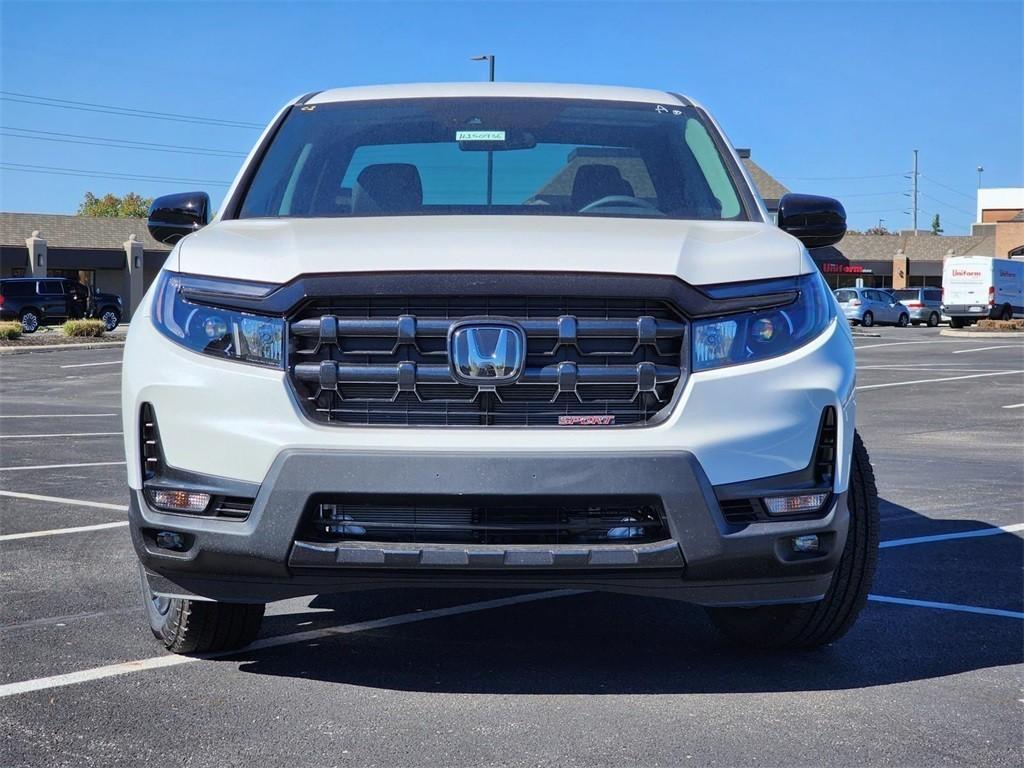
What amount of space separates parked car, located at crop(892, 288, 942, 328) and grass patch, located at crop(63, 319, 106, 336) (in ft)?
109

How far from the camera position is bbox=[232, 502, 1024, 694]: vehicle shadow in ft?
14.1

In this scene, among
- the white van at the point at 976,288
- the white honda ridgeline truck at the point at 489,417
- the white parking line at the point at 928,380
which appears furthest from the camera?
the white van at the point at 976,288

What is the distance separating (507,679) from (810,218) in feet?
6.69

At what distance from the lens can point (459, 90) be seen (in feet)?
18.5

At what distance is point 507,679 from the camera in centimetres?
430

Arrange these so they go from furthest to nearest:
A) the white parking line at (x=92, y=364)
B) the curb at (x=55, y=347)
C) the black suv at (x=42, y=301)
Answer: the black suv at (x=42, y=301)
the curb at (x=55, y=347)
the white parking line at (x=92, y=364)

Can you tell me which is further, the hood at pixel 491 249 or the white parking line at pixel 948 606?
the white parking line at pixel 948 606

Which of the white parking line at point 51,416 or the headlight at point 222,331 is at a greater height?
the headlight at point 222,331

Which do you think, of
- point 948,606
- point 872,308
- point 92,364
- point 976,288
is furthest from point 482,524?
point 872,308

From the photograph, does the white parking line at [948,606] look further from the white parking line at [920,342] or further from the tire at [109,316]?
the tire at [109,316]

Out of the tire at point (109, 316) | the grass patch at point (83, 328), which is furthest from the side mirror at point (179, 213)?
the tire at point (109, 316)

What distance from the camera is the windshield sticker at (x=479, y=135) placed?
532 cm

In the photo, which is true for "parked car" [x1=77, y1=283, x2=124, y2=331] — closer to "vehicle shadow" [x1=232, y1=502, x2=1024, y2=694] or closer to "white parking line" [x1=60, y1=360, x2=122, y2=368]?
"white parking line" [x1=60, y1=360, x2=122, y2=368]

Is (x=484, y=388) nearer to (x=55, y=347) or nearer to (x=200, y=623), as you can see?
(x=200, y=623)
